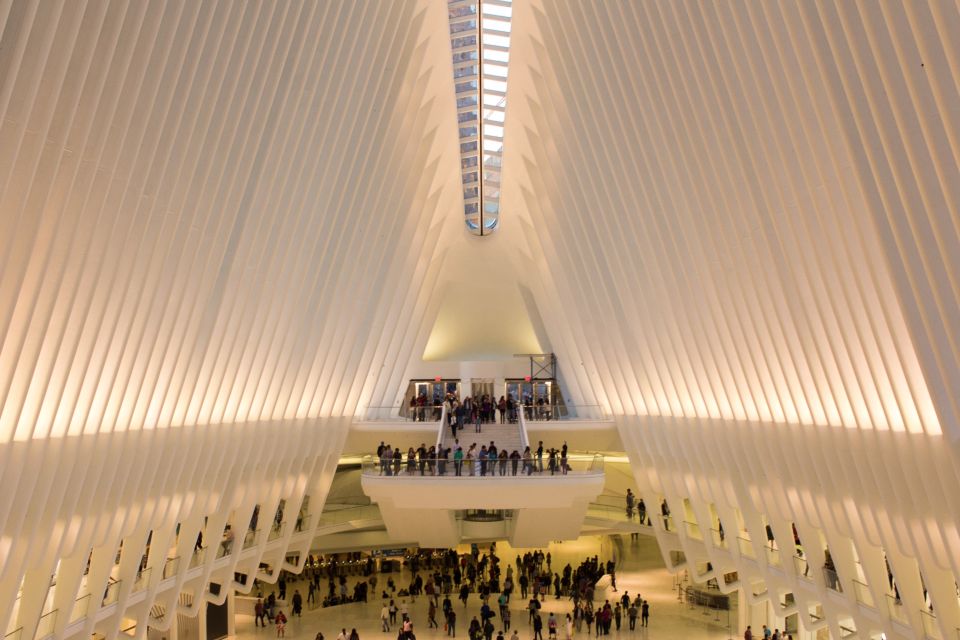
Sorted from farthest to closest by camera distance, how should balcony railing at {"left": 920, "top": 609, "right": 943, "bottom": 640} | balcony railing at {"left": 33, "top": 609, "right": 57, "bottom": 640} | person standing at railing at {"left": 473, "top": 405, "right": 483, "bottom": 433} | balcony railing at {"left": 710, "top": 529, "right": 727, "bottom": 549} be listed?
1. person standing at railing at {"left": 473, "top": 405, "right": 483, "bottom": 433}
2. balcony railing at {"left": 710, "top": 529, "right": 727, "bottom": 549}
3. balcony railing at {"left": 33, "top": 609, "right": 57, "bottom": 640}
4. balcony railing at {"left": 920, "top": 609, "right": 943, "bottom": 640}

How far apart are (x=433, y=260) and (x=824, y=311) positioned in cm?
2464

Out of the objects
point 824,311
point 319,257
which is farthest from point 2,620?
point 824,311

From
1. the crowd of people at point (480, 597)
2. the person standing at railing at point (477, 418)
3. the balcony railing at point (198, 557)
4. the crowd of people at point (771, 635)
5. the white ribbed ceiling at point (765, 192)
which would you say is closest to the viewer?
the white ribbed ceiling at point (765, 192)

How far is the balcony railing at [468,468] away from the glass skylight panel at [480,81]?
403 inches

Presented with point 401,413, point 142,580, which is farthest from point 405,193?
point 142,580

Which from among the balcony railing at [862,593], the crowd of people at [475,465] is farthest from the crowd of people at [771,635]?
the crowd of people at [475,465]

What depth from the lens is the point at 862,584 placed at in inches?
674

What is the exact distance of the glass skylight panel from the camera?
851 inches

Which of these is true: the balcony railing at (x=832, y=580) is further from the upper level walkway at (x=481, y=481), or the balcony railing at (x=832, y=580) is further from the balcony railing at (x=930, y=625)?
the upper level walkway at (x=481, y=481)

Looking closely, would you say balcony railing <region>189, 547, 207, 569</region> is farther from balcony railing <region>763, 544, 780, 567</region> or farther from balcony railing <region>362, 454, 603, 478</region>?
balcony railing <region>763, 544, 780, 567</region>

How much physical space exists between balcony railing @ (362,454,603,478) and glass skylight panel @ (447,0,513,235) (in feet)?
33.6

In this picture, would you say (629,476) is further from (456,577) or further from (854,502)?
(854,502)

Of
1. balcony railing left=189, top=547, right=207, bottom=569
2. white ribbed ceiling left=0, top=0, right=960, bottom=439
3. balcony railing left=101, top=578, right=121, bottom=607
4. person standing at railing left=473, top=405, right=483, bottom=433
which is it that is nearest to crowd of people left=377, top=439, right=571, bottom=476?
white ribbed ceiling left=0, top=0, right=960, bottom=439

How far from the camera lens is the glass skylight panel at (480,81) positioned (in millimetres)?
21609
